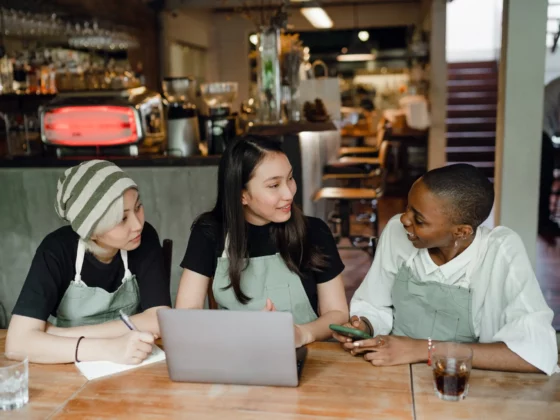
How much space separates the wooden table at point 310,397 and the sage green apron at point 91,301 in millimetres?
409

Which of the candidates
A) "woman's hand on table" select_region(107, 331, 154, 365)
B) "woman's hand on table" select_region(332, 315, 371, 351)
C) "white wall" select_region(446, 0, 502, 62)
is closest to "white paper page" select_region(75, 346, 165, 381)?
"woman's hand on table" select_region(107, 331, 154, 365)

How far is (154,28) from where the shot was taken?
30.6 feet

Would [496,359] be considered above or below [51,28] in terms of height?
below

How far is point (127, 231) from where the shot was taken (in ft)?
6.57

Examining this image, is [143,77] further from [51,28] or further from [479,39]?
[479,39]

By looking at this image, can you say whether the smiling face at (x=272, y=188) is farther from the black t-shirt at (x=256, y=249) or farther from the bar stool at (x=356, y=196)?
the bar stool at (x=356, y=196)

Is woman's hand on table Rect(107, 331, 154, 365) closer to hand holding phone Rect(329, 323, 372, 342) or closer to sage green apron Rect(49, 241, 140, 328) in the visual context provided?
sage green apron Rect(49, 241, 140, 328)

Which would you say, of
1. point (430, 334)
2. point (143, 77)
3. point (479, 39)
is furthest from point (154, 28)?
point (430, 334)

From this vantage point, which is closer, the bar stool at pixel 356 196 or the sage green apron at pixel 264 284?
the sage green apron at pixel 264 284

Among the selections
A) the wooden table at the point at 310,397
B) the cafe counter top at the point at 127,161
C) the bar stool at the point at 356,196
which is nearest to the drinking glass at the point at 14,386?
the wooden table at the point at 310,397

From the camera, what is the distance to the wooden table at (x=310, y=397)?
4.77 feet

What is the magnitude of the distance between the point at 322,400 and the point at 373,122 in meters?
11.2

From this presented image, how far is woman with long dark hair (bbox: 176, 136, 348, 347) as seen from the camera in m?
2.11

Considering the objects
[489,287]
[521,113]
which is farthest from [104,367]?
[521,113]
